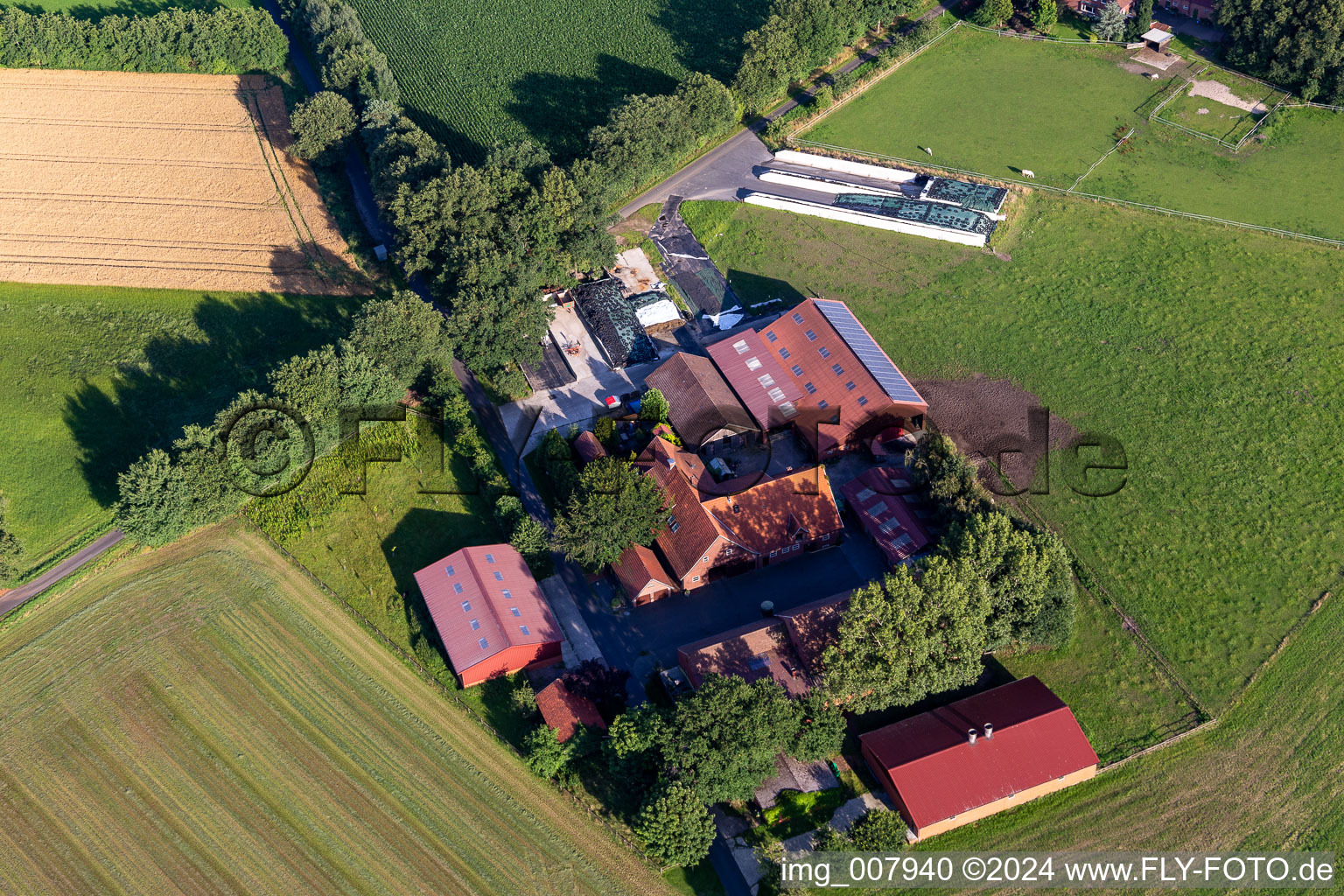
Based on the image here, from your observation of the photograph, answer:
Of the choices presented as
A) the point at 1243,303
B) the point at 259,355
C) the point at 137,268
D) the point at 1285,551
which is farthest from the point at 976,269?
the point at 137,268

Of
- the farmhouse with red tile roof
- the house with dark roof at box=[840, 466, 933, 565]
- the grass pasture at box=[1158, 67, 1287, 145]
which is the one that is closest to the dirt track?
the farmhouse with red tile roof

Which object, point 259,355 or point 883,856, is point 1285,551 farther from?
point 259,355

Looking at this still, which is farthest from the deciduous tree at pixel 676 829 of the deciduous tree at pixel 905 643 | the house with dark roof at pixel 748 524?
the house with dark roof at pixel 748 524

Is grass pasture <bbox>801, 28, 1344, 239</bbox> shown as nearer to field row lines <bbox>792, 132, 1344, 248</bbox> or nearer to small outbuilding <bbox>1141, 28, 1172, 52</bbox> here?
field row lines <bbox>792, 132, 1344, 248</bbox>

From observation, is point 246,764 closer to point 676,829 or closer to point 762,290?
point 676,829

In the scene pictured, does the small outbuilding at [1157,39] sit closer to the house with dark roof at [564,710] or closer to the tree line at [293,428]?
the tree line at [293,428]

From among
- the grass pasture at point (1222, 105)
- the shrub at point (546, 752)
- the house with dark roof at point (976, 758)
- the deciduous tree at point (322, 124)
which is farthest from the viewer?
the grass pasture at point (1222, 105)
